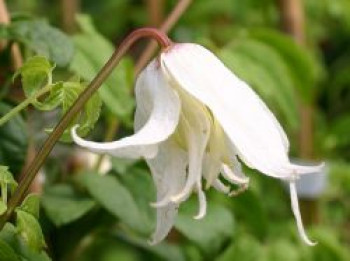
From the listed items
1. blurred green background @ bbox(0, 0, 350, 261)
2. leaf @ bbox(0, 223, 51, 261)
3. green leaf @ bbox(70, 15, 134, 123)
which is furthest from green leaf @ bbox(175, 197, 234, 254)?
leaf @ bbox(0, 223, 51, 261)

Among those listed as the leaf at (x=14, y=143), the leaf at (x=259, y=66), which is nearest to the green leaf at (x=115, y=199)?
the leaf at (x=14, y=143)

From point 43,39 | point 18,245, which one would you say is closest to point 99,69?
point 43,39

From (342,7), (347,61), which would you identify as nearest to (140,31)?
(342,7)

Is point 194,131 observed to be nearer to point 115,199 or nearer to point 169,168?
point 169,168

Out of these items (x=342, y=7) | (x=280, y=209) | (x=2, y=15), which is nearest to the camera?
(x=2, y=15)

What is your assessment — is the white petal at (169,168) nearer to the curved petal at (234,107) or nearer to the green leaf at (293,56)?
the curved petal at (234,107)

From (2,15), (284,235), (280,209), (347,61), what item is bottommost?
(347,61)

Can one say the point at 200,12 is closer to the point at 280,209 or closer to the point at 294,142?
the point at 294,142
